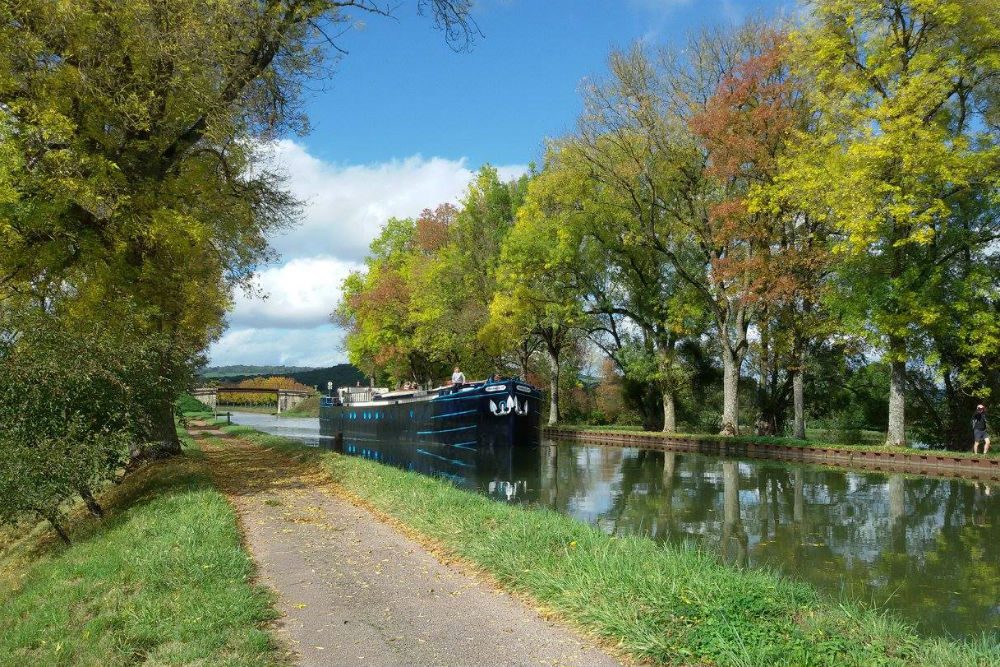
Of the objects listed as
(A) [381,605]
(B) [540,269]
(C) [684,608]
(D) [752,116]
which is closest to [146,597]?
(A) [381,605]

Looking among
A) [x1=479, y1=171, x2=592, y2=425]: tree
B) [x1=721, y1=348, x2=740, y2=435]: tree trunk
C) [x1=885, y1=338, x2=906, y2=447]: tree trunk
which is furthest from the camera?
[x1=479, y1=171, x2=592, y2=425]: tree

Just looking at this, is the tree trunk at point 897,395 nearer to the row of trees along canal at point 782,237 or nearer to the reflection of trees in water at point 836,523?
the row of trees along canal at point 782,237

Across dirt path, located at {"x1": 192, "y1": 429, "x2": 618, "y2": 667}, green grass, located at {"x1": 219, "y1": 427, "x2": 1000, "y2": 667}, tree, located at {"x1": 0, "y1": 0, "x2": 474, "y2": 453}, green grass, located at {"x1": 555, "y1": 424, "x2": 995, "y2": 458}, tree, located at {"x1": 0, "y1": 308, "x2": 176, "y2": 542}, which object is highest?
tree, located at {"x1": 0, "y1": 0, "x2": 474, "y2": 453}

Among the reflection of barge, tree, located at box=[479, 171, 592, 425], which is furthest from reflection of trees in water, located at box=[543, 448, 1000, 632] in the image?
tree, located at box=[479, 171, 592, 425]

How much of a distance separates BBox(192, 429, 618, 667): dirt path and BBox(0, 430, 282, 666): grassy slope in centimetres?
32

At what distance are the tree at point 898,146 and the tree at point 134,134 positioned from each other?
54.1 feet

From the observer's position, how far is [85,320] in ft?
46.0

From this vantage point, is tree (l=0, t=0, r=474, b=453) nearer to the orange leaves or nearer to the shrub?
the shrub

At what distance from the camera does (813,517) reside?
47.7 ft

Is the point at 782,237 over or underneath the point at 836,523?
over

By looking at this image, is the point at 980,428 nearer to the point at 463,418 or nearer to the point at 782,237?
the point at 782,237

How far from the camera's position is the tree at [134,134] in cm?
1281

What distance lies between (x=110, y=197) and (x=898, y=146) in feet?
68.5

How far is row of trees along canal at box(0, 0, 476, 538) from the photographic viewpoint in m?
11.5
